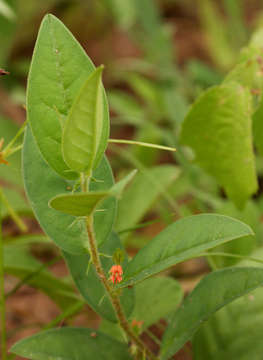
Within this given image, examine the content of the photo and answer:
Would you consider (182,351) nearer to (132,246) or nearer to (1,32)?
A: (132,246)

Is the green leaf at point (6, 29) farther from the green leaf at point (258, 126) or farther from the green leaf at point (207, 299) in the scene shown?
the green leaf at point (207, 299)

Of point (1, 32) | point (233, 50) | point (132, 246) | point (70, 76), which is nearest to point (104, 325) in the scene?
point (70, 76)

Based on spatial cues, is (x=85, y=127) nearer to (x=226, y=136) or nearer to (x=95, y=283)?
(x=95, y=283)

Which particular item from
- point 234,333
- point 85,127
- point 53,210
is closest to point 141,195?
point 234,333

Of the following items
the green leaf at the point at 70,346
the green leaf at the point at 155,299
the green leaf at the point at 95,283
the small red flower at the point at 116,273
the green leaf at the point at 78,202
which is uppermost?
the green leaf at the point at 78,202

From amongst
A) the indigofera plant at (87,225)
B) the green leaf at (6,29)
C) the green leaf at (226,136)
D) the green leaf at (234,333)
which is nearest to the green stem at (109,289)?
the indigofera plant at (87,225)

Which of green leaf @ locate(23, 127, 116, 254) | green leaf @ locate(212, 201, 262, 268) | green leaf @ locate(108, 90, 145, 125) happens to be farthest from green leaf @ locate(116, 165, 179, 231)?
green leaf @ locate(108, 90, 145, 125)
